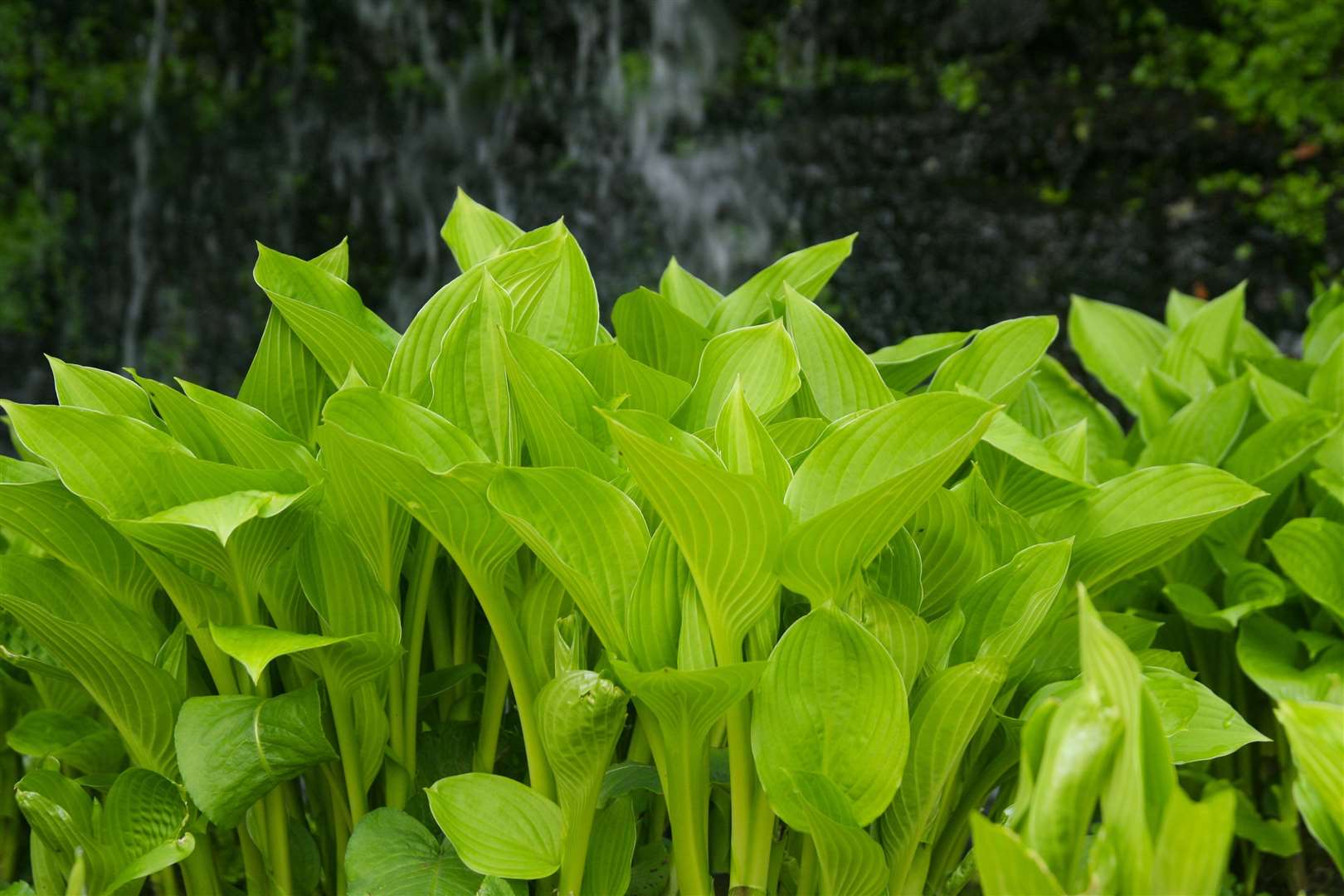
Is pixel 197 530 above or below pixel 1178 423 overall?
above

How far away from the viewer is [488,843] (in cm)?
101

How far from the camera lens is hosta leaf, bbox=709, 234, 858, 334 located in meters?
1.38

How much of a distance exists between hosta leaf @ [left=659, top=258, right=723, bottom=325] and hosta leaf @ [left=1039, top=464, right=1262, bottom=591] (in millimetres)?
517

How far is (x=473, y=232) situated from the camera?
1.35m

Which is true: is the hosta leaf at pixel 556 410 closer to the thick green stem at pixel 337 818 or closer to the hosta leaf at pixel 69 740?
the thick green stem at pixel 337 818

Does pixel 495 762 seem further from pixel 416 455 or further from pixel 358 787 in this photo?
pixel 416 455

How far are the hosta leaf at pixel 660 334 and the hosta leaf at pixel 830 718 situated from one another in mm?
442

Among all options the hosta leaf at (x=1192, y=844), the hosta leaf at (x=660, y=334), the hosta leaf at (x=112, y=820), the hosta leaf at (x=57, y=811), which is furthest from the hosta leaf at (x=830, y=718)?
the hosta leaf at (x=57, y=811)

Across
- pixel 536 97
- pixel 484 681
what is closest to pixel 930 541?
pixel 484 681

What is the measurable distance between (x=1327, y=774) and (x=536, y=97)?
5.58m

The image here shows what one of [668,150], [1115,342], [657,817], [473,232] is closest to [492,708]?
[657,817]

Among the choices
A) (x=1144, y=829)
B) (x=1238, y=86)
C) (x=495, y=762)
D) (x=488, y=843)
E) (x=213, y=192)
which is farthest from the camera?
(x=213, y=192)

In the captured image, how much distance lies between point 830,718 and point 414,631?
0.40m

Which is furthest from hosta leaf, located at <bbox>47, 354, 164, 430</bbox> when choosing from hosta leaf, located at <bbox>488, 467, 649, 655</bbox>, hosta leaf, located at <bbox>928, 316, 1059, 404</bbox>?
hosta leaf, located at <bbox>928, 316, 1059, 404</bbox>
